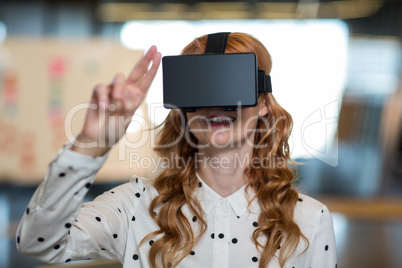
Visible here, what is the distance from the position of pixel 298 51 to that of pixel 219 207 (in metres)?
4.32

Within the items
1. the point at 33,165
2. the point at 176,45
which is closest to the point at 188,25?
the point at 176,45

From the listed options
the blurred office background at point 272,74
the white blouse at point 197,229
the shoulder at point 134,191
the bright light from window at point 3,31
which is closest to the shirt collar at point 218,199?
the white blouse at point 197,229

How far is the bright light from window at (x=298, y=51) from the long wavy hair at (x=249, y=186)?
3740 mm

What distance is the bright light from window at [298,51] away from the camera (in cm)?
505

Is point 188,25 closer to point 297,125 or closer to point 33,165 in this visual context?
point 297,125

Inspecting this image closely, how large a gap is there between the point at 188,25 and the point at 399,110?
8.72 feet

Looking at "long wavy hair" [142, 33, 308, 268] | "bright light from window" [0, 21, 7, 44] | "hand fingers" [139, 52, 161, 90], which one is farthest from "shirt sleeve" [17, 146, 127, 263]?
"bright light from window" [0, 21, 7, 44]

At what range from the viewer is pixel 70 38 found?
4.92 metres

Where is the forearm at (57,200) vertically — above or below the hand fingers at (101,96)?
below

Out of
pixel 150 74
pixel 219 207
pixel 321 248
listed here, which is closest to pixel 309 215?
pixel 321 248

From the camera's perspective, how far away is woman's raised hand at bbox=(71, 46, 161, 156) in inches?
31.2

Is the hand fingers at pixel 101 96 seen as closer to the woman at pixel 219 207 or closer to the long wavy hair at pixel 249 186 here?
the woman at pixel 219 207

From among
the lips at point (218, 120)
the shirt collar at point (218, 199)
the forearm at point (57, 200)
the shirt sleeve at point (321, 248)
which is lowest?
the shirt sleeve at point (321, 248)

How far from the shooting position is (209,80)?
0.95 metres
